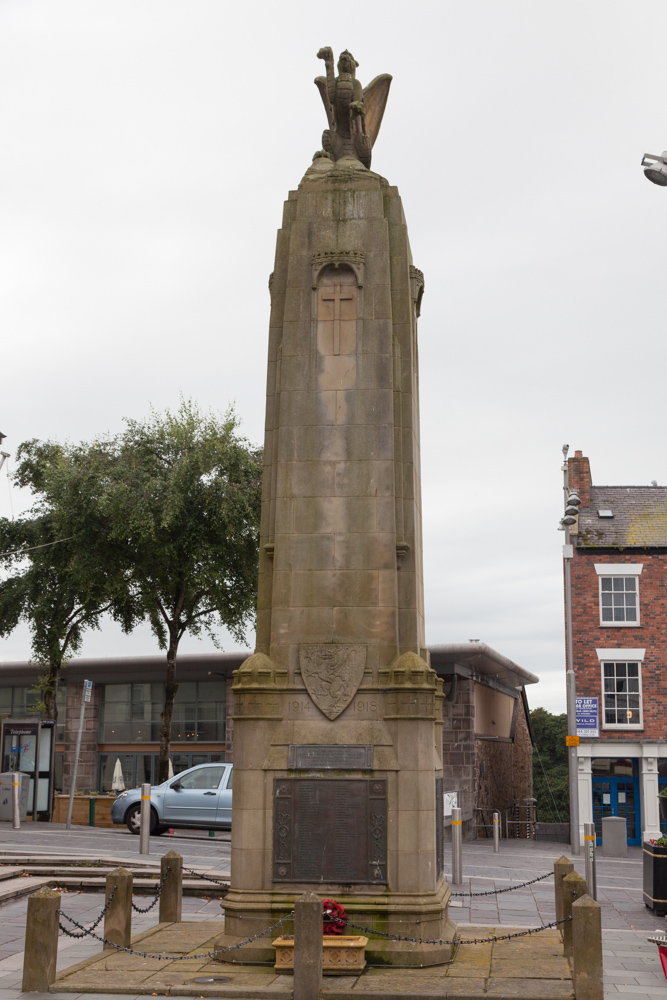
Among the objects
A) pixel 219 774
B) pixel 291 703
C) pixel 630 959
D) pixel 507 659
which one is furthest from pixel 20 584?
pixel 630 959

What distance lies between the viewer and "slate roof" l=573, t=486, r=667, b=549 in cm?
3575

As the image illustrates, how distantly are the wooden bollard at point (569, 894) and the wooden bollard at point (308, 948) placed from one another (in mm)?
3434

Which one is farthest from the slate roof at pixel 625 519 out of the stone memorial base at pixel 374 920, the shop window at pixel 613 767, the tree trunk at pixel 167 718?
the stone memorial base at pixel 374 920

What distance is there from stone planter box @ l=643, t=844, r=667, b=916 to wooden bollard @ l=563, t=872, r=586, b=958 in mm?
3900

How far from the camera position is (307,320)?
13.7 metres

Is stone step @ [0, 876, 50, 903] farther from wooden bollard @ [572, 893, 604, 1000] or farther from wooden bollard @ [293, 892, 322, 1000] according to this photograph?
wooden bollard @ [572, 893, 604, 1000]

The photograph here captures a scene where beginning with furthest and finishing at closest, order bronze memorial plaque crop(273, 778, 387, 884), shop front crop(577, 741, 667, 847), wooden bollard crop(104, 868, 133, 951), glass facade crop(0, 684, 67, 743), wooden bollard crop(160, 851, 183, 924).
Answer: glass facade crop(0, 684, 67, 743) < shop front crop(577, 741, 667, 847) < wooden bollard crop(160, 851, 183, 924) < wooden bollard crop(104, 868, 133, 951) < bronze memorial plaque crop(273, 778, 387, 884)

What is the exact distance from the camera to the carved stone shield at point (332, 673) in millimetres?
12438

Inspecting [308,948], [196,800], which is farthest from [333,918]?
[196,800]

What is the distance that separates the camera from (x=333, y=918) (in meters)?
11.4

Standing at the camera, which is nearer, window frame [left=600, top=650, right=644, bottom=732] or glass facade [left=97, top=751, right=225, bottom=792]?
window frame [left=600, top=650, right=644, bottom=732]

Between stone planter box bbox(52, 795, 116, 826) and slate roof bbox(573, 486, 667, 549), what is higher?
slate roof bbox(573, 486, 667, 549)

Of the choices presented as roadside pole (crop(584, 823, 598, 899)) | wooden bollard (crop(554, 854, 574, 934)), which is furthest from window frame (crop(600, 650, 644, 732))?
wooden bollard (crop(554, 854, 574, 934))

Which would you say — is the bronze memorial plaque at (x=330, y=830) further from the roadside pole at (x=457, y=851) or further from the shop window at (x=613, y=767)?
the shop window at (x=613, y=767)
